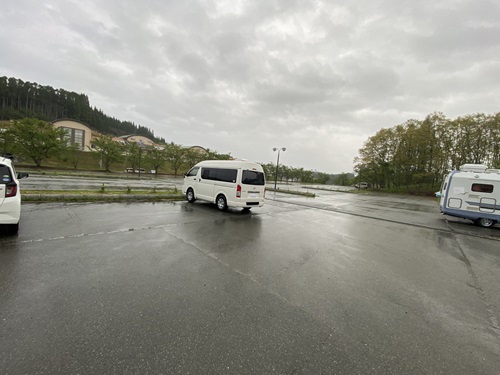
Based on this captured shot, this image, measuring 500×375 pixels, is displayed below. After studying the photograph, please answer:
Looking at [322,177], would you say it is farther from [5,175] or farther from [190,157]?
[5,175]

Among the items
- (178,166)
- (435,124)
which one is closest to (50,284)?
(178,166)

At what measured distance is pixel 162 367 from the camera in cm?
182

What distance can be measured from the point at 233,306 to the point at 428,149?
176 feet

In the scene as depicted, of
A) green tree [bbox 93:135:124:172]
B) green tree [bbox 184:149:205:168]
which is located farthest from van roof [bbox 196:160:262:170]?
green tree [bbox 184:149:205:168]

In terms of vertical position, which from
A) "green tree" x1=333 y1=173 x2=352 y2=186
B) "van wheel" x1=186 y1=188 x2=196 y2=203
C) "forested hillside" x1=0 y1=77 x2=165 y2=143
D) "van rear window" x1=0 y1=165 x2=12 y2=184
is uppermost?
"forested hillside" x1=0 y1=77 x2=165 y2=143

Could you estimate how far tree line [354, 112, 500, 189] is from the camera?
3794cm

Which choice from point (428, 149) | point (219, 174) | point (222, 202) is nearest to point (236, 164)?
point (219, 174)

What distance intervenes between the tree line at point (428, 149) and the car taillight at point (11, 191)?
166 ft

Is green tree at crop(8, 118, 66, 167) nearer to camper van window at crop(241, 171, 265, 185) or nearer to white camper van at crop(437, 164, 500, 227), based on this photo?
camper van window at crop(241, 171, 265, 185)

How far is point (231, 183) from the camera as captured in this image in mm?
9133

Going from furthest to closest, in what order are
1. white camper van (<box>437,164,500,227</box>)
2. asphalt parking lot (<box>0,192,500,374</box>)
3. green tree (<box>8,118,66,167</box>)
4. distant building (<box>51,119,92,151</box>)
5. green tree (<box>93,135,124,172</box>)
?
distant building (<box>51,119,92,151</box>) → green tree (<box>93,135,124,172</box>) → green tree (<box>8,118,66,167</box>) → white camper van (<box>437,164,500,227</box>) → asphalt parking lot (<box>0,192,500,374</box>)

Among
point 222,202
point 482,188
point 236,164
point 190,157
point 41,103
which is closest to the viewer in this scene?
point 236,164

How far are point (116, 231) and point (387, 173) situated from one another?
53.0 metres

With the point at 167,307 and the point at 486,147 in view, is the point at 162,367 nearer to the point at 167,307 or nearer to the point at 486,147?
the point at 167,307
